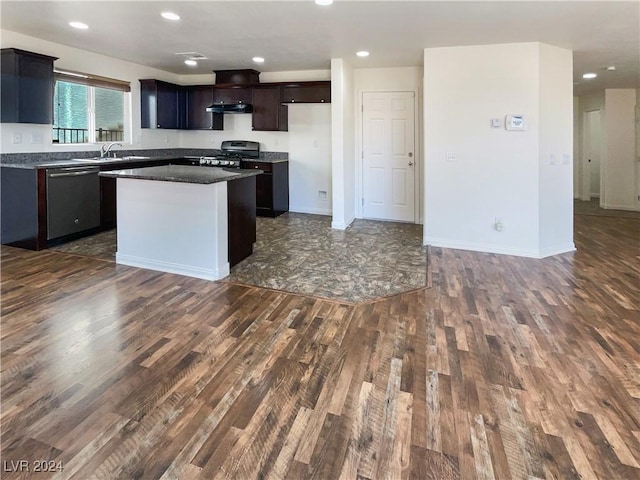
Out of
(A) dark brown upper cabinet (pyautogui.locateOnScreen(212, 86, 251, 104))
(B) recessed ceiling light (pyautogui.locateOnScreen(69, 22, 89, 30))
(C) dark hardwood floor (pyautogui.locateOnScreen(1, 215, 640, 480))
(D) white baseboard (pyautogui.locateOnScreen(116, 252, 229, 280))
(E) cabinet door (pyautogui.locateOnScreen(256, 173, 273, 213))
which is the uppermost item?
(A) dark brown upper cabinet (pyautogui.locateOnScreen(212, 86, 251, 104))

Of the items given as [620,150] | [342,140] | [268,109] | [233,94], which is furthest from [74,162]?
[620,150]

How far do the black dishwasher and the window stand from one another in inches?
31.9

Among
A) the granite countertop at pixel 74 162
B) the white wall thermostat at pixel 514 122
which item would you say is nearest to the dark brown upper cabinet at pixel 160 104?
the granite countertop at pixel 74 162

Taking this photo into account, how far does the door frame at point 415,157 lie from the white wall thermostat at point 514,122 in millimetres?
1765

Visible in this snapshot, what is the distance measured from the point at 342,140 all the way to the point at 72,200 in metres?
3.53

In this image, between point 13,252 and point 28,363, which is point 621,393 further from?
point 13,252

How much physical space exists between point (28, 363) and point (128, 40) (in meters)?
4.00

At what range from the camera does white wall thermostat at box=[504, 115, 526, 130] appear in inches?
178

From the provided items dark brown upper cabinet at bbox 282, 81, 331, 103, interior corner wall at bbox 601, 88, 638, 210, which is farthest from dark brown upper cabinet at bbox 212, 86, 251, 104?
interior corner wall at bbox 601, 88, 638, 210

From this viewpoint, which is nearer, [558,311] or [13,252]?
[558,311]

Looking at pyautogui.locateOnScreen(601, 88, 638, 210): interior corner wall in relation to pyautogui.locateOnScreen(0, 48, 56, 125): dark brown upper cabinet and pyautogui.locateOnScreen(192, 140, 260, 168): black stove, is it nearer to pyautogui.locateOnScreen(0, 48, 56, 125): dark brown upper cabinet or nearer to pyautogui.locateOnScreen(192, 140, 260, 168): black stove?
pyautogui.locateOnScreen(192, 140, 260, 168): black stove

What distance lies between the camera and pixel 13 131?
4.57m

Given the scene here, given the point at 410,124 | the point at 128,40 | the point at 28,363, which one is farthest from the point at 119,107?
the point at 28,363

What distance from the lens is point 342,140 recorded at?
5.78 meters
